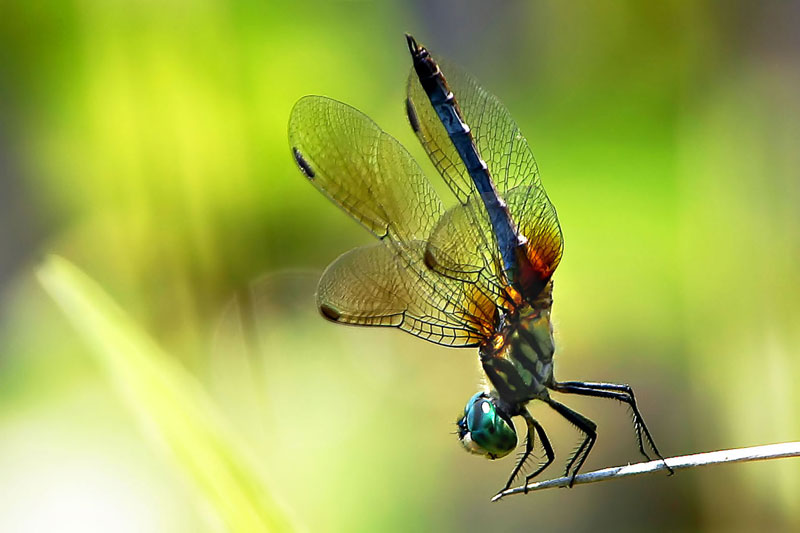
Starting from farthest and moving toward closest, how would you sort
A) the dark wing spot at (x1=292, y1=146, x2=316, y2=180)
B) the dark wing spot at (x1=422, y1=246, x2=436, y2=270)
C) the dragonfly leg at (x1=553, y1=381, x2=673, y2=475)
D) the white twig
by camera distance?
the dark wing spot at (x1=292, y1=146, x2=316, y2=180) → the dark wing spot at (x1=422, y1=246, x2=436, y2=270) → the dragonfly leg at (x1=553, y1=381, x2=673, y2=475) → the white twig

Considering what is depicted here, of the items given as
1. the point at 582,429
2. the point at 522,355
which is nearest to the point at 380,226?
the point at 522,355

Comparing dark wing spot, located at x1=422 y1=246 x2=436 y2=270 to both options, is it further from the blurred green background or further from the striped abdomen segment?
the blurred green background

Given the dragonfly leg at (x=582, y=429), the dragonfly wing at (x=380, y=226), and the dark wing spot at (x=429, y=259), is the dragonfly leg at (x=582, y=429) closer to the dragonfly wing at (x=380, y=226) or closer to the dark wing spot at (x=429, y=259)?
the dragonfly wing at (x=380, y=226)

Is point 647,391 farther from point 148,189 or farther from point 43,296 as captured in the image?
point 43,296

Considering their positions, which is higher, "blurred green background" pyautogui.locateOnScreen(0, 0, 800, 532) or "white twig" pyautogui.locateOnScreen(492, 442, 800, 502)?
"blurred green background" pyautogui.locateOnScreen(0, 0, 800, 532)

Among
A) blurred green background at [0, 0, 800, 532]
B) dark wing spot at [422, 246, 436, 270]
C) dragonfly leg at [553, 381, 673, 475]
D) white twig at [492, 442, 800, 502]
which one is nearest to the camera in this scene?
white twig at [492, 442, 800, 502]

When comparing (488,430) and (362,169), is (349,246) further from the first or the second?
(488,430)

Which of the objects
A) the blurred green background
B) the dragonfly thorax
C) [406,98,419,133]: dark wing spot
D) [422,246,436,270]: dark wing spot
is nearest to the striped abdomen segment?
the dragonfly thorax
